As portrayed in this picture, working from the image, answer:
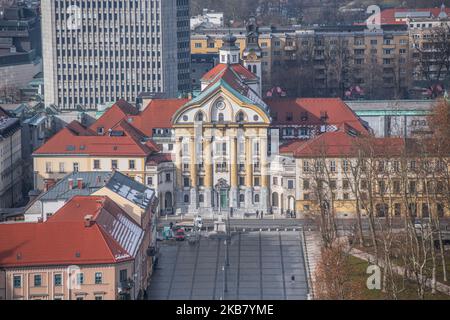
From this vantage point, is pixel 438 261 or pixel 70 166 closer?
pixel 438 261

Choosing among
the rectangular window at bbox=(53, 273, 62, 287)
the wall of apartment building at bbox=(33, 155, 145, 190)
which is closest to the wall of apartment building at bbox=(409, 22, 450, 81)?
the wall of apartment building at bbox=(33, 155, 145, 190)

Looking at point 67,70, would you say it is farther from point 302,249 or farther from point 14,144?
point 302,249

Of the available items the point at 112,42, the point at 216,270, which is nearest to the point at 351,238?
the point at 216,270

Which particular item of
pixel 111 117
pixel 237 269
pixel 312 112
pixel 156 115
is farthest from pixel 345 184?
pixel 111 117

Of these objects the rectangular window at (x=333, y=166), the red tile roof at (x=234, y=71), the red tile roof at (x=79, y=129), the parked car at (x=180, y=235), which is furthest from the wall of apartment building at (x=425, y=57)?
the parked car at (x=180, y=235)

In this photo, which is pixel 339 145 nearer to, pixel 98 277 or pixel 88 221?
pixel 88 221

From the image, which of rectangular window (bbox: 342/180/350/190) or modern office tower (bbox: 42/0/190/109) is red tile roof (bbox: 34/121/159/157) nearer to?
rectangular window (bbox: 342/180/350/190)
